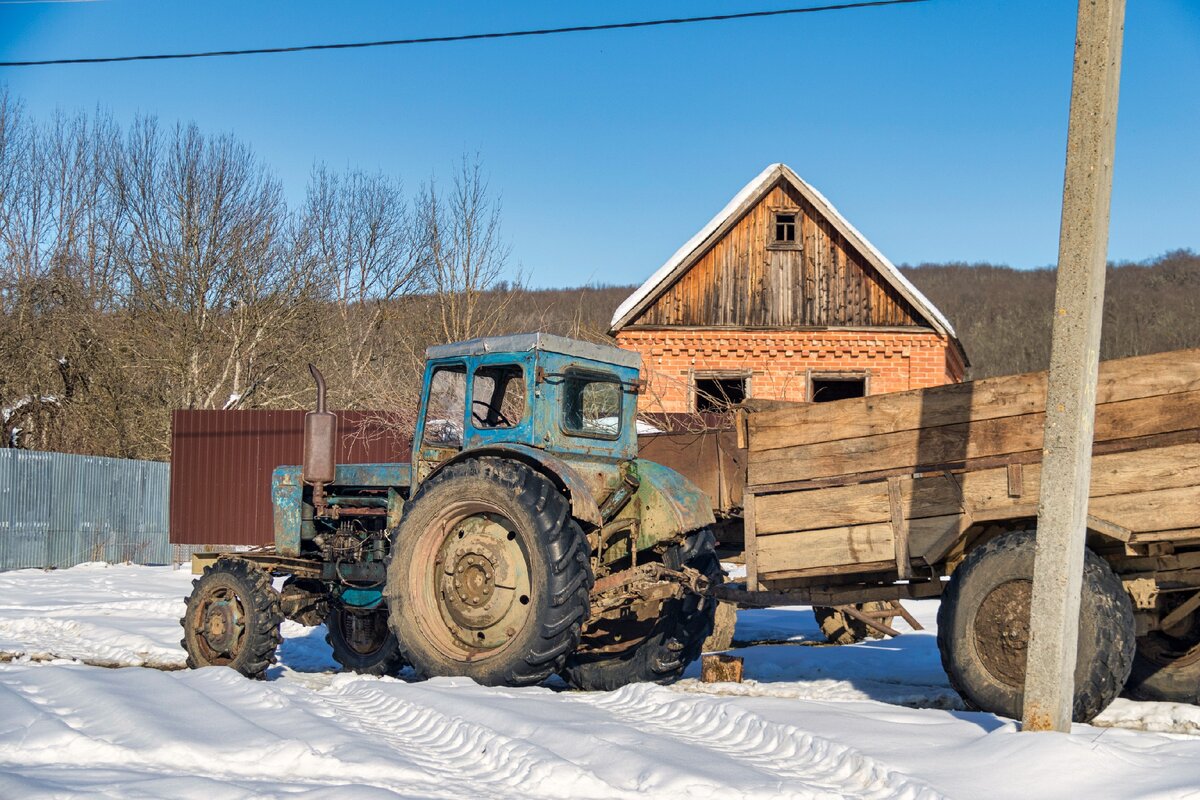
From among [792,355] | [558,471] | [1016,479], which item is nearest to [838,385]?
[792,355]

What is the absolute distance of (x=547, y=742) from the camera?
16.6 ft

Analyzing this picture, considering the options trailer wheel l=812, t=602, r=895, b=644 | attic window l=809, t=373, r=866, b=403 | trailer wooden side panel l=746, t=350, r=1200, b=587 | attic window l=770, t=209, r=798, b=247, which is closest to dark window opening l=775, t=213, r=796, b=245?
attic window l=770, t=209, r=798, b=247

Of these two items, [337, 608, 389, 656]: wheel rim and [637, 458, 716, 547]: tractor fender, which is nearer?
[637, 458, 716, 547]: tractor fender

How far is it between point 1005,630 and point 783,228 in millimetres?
15995

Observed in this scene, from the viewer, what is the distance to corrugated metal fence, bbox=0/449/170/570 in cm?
1844

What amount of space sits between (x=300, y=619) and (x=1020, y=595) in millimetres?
4852

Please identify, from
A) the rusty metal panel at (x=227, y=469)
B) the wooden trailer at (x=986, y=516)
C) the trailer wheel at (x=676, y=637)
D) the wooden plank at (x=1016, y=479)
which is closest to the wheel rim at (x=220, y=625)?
the trailer wheel at (x=676, y=637)

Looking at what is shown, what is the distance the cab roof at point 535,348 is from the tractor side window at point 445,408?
0.19 meters

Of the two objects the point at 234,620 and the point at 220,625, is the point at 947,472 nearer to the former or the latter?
the point at 234,620

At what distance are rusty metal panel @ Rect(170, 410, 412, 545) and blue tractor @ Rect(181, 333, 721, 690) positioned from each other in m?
10.9

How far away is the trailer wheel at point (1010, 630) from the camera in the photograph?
207 inches

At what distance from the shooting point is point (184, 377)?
89.5 feet

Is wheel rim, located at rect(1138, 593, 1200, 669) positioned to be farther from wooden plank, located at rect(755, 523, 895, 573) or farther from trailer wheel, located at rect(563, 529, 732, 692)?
trailer wheel, located at rect(563, 529, 732, 692)

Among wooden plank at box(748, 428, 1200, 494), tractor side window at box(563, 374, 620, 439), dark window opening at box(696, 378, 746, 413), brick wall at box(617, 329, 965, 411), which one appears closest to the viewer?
wooden plank at box(748, 428, 1200, 494)
